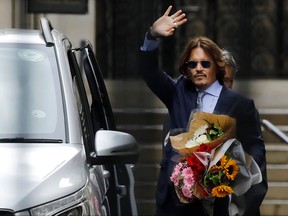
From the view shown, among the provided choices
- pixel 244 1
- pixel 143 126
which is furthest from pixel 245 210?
pixel 244 1

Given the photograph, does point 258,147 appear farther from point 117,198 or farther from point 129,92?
point 129,92

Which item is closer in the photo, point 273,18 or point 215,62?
point 215,62

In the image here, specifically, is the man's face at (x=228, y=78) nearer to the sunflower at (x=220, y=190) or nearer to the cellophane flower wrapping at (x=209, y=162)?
the cellophane flower wrapping at (x=209, y=162)

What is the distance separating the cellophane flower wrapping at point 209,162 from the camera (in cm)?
558

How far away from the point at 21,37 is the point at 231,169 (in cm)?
135

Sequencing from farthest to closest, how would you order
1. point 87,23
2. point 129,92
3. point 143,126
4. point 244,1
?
point 87,23
point 244,1
point 143,126
point 129,92

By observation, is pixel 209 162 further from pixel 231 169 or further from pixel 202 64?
pixel 202 64

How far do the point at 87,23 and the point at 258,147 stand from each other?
692 centimetres

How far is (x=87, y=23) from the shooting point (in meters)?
12.6

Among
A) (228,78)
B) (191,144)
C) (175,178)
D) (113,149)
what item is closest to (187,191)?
(175,178)

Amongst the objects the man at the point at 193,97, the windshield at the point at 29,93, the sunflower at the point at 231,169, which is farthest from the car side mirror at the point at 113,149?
the sunflower at the point at 231,169

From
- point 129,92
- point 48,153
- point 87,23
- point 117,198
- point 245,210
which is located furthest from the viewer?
point 87,23

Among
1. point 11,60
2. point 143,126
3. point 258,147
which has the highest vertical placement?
point 11,60

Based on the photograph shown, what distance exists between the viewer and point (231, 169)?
5.60m
